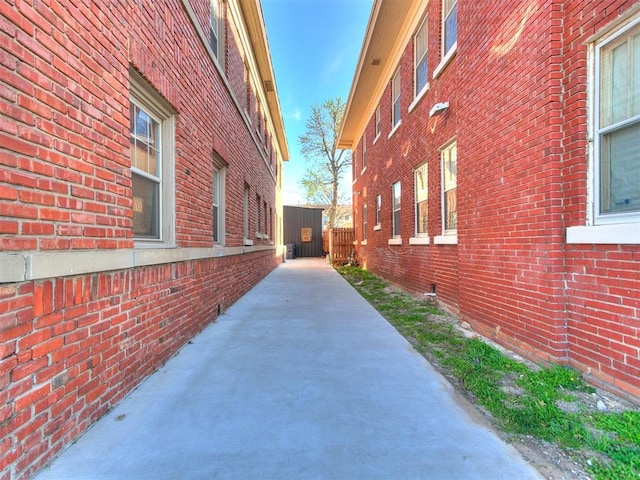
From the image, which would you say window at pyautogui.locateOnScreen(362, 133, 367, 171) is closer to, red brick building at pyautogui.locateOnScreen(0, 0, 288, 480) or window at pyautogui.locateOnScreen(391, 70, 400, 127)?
window at pyautogui.locateOnScreen(391, 70, 400, 127)

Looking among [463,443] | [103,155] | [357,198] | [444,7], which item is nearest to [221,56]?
[444,7]

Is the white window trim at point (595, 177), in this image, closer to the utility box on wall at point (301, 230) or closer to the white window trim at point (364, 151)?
the white window trim at point (364, 151)

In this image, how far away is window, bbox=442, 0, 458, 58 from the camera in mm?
5527

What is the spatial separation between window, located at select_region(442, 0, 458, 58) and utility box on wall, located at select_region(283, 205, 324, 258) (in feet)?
61.7

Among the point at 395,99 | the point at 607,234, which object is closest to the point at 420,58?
the point at 395,99

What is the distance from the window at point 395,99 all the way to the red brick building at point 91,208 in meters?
6.16

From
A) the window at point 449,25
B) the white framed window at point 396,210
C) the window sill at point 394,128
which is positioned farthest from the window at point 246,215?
the window at point 449,25

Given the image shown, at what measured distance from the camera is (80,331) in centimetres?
205

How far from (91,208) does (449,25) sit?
6269 mm

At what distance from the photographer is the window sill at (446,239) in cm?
539

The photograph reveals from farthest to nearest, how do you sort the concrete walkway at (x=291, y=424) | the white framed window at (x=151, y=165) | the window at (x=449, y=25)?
→ the window at (x=449, y=25), the white framed window at (x=151, y=165), the concrete walkway at (x=291, y=424)

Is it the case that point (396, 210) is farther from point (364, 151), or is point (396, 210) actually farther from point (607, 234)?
point (607, 234)

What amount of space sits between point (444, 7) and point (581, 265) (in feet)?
17.6

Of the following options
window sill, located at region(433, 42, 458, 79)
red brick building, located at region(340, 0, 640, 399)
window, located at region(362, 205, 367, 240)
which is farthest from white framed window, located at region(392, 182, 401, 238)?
window, located at region(362, 205, 367, 240)
